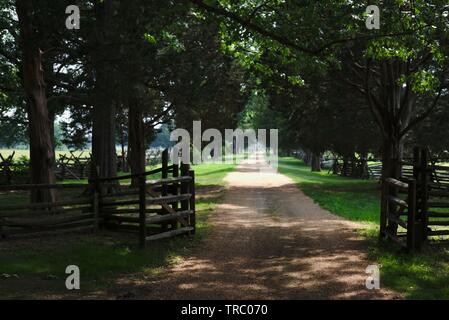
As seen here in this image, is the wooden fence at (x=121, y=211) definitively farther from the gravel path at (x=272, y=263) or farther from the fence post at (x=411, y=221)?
the fence post at (x=411, y=221)

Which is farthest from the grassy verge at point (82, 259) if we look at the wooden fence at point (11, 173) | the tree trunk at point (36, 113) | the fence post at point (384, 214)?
the wooden fence at point (11, 173)

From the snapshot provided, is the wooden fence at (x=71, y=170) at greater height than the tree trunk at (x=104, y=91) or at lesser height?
lesser

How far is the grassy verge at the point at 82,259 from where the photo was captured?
760 cm

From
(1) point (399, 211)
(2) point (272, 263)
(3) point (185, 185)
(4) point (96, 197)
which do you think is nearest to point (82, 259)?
(4) point (96, 197)

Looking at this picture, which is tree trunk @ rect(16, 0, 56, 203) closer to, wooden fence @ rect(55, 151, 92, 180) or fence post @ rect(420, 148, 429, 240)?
fence post @ rect(420, 148, 429, 240)

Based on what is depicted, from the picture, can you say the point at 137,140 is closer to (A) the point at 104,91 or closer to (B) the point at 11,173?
(B) the point at 11,173

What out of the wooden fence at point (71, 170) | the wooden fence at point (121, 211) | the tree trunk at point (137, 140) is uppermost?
the tree trunk at point (137, 140)

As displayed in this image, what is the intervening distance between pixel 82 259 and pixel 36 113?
652cm

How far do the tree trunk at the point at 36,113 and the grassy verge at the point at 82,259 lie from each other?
3.25 m

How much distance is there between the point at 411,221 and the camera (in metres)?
9.86

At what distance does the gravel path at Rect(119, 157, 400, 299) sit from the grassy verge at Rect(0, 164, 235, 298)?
0.53 meters
